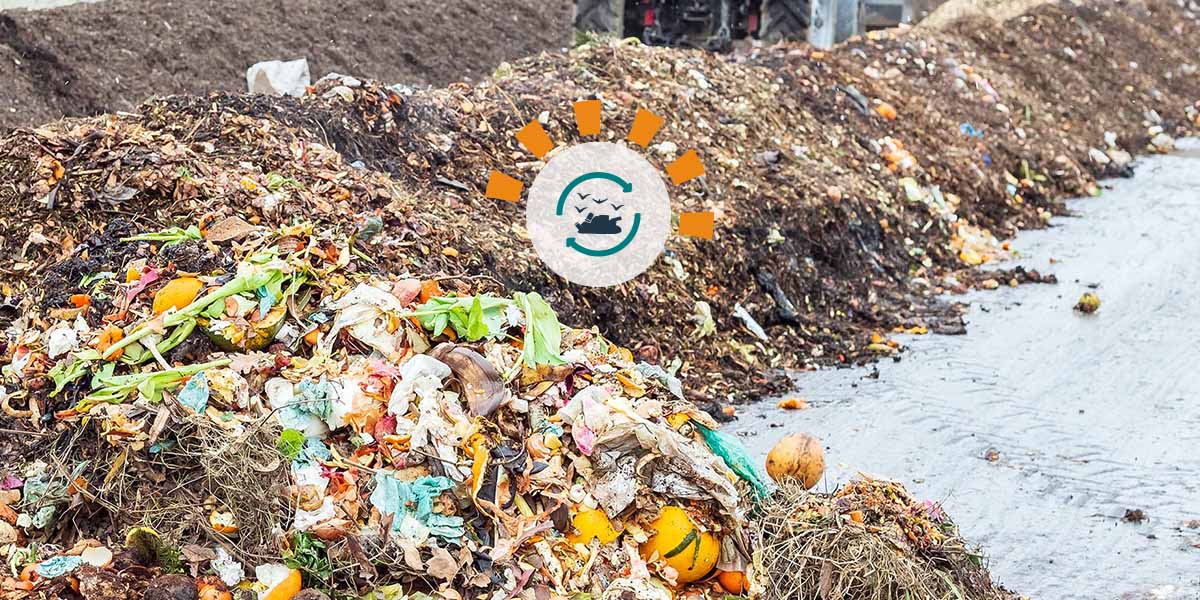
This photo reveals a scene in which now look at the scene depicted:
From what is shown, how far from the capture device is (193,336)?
12.4 ft

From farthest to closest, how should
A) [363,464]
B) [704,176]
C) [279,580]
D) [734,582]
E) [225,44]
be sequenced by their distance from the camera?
[225,44] < [704,176] < [734,582] < [363,464] < [279,580]

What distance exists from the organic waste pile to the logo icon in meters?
1.88

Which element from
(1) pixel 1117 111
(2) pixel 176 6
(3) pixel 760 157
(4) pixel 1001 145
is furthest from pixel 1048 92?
(2) pixel 176 6

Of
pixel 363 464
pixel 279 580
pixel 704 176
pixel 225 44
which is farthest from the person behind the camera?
pixel 225 44

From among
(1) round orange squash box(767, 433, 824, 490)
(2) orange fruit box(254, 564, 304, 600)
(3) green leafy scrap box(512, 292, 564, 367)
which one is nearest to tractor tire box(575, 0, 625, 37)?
(1) round orange squash box(767, 433, 824, 490)

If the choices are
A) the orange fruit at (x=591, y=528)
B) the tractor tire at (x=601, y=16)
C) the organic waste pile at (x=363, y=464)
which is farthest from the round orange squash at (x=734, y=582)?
the tractor tire at (x=601, y=16)

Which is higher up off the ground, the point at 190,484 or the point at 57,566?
the point at 190,484

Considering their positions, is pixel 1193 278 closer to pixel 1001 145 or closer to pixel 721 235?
pixel 1001 145

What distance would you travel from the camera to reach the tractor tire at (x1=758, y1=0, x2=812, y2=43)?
33.3 feet

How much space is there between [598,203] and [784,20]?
4603 millimetres

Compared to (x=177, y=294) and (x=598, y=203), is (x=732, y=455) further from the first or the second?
(x=598, y=203)

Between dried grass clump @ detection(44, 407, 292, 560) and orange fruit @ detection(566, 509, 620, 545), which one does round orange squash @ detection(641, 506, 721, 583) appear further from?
dried grass clump @ detection(44, 407, 292, 560)

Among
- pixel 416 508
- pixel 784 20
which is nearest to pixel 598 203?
pixel 416 508

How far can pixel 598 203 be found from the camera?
634cm
